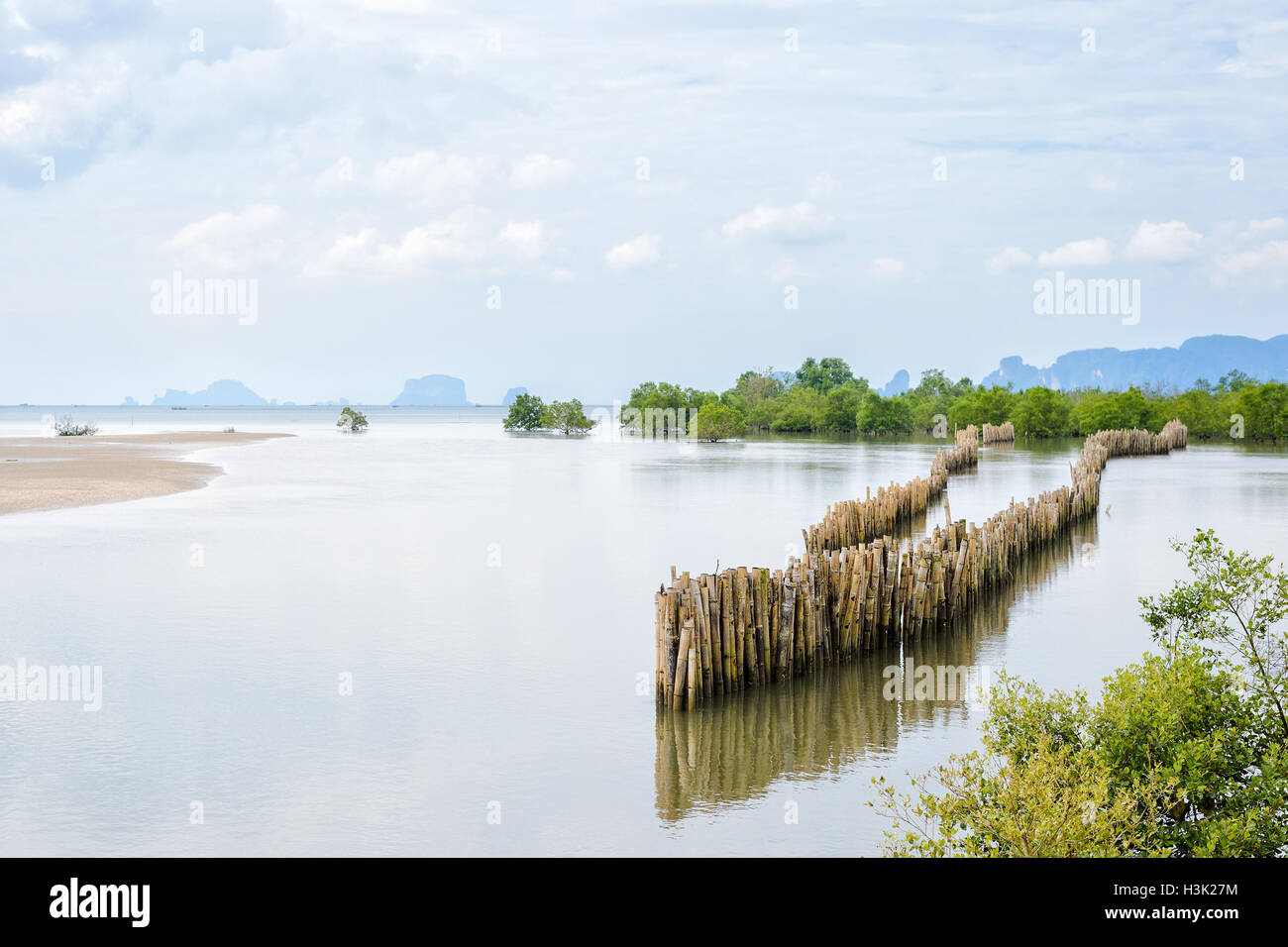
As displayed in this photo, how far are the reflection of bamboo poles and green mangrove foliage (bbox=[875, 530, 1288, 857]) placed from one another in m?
2.48

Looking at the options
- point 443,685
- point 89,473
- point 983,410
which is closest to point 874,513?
point 443,685

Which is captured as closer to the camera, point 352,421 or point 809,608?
point 809,608

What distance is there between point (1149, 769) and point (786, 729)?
16.0ft

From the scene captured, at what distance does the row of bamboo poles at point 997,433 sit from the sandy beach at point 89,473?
51050mm

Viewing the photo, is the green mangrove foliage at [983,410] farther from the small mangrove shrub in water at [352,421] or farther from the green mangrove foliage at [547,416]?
the small mangrove shrub in water at [352,421]

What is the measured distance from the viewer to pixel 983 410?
303 ft

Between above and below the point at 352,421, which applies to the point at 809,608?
below

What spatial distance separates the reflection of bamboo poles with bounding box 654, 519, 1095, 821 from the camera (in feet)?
31.4

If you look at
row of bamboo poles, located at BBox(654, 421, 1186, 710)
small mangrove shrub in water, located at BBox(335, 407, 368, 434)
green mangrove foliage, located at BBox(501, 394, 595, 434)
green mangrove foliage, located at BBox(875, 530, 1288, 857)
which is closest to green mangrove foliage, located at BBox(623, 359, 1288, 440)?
green mangrove foliage, located at BBox(501, 394, 595, 434)

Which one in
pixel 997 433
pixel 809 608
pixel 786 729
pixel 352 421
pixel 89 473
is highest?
pixel 352 421

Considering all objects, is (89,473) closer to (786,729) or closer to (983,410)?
(786,729)

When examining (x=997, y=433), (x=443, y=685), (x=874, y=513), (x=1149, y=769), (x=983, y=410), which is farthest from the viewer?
(x=983, y=410)

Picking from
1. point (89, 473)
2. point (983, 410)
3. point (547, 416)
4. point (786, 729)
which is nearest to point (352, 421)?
point (547, 416)

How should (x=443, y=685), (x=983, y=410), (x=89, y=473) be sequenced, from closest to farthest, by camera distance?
(x=443, y=685) → (x=89, y=473) → (x=983, y=410)
